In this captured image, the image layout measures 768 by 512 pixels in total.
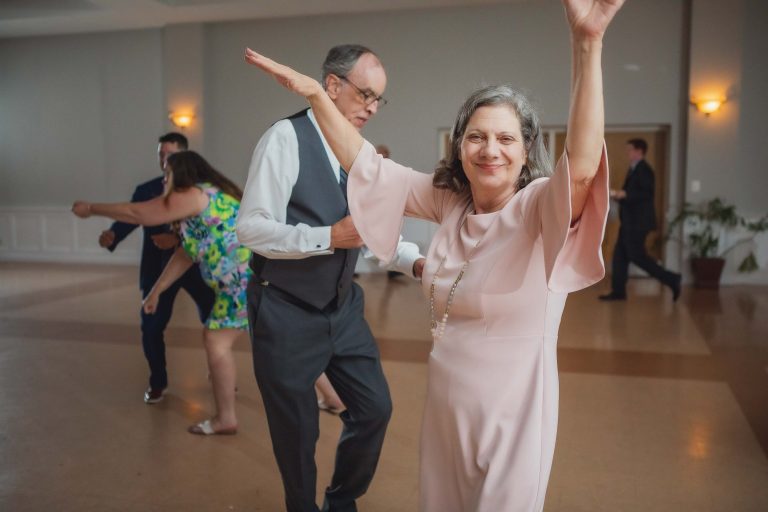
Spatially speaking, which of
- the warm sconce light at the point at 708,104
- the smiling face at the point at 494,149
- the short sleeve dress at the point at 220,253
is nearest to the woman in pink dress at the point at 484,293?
the smiling face at the point at 494,149

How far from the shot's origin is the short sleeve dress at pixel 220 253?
310 centimetres

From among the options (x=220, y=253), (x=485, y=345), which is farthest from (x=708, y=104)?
(x=485, y=345)

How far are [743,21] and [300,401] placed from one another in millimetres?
8390

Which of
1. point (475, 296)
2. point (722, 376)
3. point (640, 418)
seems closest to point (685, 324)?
point (722, 376)

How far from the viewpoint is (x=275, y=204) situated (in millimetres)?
2004

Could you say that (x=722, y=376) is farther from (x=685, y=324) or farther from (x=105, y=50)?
(x=105, y=50)

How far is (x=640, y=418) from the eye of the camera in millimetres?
3434

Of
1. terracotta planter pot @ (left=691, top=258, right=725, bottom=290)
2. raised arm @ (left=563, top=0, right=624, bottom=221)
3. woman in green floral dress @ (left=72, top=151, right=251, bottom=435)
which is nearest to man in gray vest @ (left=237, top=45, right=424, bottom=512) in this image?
raised arm @ (left=563, top=0, right=624, bottom=221)

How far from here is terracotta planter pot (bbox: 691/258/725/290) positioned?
8.20 metres

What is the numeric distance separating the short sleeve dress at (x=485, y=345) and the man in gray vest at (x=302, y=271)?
1.45 ft

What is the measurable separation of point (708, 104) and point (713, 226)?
4.96 feet

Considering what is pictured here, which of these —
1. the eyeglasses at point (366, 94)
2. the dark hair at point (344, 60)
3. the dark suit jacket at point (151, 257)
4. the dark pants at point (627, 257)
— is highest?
the dark hair at point (344, 60)

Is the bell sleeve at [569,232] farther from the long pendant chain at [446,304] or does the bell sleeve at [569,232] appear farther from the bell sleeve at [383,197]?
the bell sleeve at [383,197]

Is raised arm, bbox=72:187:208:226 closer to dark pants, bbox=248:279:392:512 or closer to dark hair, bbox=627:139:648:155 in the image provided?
dark pants, bbox=248:279:392:512
